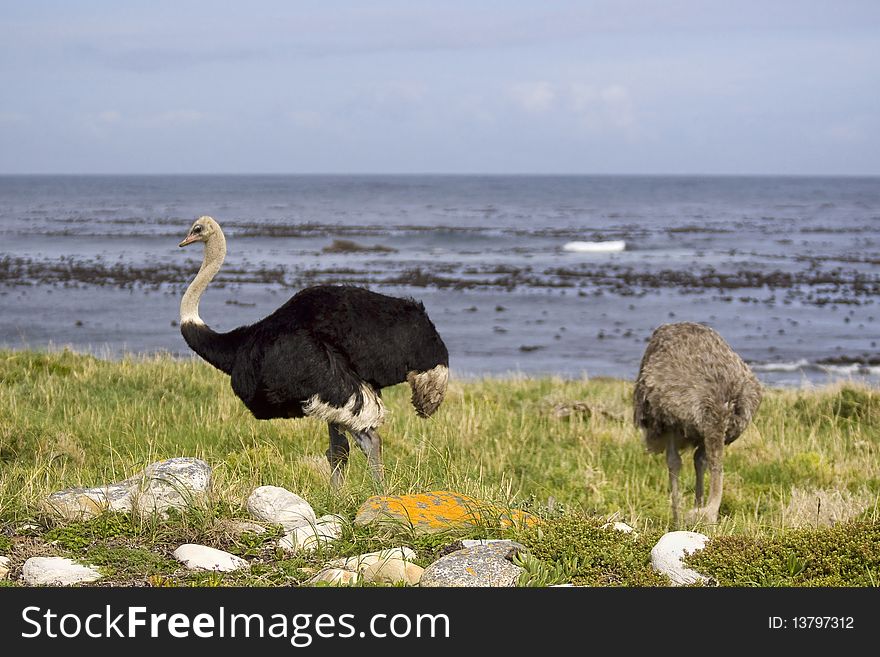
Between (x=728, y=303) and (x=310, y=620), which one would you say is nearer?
(x=310, y=620)

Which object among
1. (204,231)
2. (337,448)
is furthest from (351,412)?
(204,231)

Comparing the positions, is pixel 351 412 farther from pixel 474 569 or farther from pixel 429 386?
pixel 474 569

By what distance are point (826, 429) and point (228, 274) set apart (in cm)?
2705

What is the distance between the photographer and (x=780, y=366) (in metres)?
21.2

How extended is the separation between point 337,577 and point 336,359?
8.67ft

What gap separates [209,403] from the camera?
10.6 metres

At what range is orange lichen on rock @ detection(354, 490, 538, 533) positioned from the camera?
5562 millimetres

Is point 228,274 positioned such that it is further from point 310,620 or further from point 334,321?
point 310,620

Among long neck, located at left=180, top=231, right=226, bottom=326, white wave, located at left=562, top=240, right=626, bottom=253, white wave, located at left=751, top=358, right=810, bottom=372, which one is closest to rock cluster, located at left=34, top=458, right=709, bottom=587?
long neck, located at left=180, top=231, right=226, bottom=326

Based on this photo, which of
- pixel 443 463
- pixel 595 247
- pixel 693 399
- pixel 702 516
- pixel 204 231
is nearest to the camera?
pixel 702 516

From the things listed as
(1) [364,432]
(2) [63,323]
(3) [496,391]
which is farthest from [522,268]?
(1) [364,432]

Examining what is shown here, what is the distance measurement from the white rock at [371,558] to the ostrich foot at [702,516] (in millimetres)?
2454

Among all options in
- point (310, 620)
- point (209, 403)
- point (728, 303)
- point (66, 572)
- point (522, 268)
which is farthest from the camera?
point (522, 268)

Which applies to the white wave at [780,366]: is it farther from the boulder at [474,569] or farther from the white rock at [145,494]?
the boulder at [474,569]
